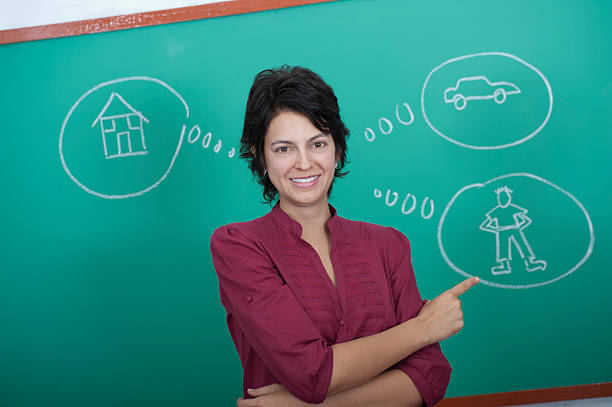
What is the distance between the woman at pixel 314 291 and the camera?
89 cm

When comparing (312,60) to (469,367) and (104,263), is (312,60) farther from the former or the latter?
(469,367)

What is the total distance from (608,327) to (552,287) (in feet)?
0.78

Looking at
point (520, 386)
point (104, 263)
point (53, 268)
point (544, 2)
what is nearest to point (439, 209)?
point (520, 386)

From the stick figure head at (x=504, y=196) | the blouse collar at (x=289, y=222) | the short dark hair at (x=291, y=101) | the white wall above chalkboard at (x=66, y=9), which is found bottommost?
the stick figure head at (x=504, y=196)

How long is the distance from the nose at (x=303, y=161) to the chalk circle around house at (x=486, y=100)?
83 centimetres

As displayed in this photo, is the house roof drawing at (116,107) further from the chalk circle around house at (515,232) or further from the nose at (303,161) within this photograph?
the chalk circle around house at (515,232)

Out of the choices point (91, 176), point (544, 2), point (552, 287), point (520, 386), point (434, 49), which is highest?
point (544, 2)

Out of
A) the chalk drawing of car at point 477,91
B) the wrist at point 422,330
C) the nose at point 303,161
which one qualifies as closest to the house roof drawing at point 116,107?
the nose at point 303,161

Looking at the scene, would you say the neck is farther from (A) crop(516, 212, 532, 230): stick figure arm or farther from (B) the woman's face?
(A) crop(516, 212, 532, 230): stick figure arm

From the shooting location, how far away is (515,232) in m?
1.67

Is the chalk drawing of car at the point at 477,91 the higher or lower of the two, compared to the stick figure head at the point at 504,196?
higher

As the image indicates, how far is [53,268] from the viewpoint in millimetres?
1778

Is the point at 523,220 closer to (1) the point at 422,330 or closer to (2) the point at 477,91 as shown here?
(2) the point at 477,91

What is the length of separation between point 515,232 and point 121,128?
1473 mm
